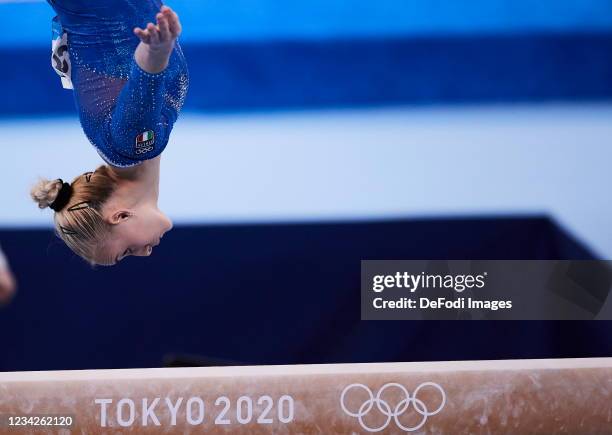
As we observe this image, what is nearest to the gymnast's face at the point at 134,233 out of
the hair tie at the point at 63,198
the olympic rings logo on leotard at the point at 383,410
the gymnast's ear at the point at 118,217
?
the gymnast's ear at the point at 118,217

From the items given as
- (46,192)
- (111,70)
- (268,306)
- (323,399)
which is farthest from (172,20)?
(323,399)

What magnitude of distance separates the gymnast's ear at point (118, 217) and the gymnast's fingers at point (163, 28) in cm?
61

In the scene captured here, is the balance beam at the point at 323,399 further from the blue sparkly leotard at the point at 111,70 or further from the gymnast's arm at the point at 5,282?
the blue sparkly leotard at the point at 111,70

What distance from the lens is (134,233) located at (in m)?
2.84

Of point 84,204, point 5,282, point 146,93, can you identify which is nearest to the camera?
point 146,93

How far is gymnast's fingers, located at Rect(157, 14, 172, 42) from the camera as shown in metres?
2.30

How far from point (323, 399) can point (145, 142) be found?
0.94m

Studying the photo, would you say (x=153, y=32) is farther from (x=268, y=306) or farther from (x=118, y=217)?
(x=268, y=306)

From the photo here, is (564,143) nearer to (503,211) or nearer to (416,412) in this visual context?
(503,211)

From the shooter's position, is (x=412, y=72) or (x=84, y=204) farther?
(x=412, y=72)

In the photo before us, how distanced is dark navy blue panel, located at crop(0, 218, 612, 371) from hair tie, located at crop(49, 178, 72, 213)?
24 centimetres

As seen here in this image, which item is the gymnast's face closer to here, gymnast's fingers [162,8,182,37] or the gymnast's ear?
the gymnast's ear

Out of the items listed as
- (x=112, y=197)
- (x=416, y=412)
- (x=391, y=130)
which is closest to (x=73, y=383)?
(x=112, y=197)

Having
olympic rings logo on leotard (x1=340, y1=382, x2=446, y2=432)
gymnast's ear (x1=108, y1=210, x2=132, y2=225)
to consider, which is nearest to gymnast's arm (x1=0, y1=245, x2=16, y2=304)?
gymnast's ear (x1=108, y1=210, x2=132, y2=225)
